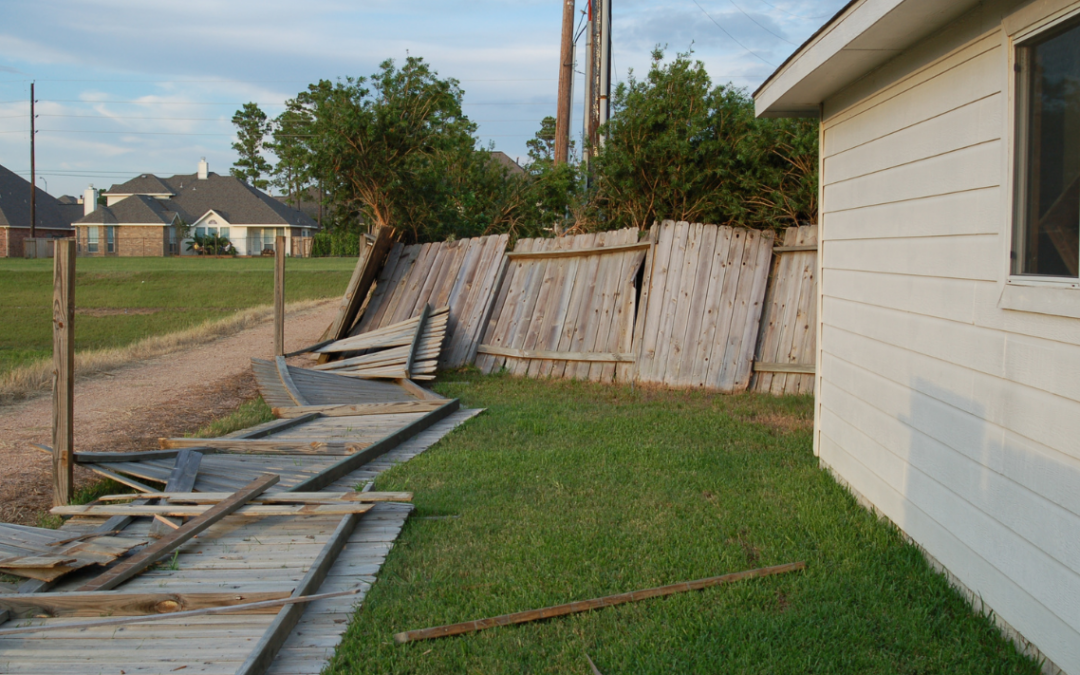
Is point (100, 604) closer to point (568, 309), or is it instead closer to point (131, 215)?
point (568, 309)

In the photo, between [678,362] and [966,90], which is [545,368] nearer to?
[678,362]

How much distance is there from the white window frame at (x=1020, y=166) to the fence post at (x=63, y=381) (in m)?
5.19

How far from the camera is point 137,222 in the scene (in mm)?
53031

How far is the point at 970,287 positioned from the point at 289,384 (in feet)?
23.2

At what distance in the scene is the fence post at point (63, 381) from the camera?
521 centimetres

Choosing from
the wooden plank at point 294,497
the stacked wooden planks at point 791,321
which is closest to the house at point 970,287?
the wooden plank at point 294,497

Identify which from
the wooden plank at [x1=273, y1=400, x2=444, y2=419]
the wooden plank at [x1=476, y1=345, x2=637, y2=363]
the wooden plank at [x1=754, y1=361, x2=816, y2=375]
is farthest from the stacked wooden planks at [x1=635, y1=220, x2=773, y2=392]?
the wooden plank at [x1=273, y1=400, x2=444, y2=419]

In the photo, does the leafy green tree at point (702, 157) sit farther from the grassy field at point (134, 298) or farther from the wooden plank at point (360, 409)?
the grassy field at point (134, 298)

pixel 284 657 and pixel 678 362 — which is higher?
pixel 678 362

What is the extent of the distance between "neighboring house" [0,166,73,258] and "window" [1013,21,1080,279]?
184ft

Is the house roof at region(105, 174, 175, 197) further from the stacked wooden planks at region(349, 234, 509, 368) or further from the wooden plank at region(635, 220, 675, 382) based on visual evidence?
the wooden plank at region(635, 220, 675, 382)

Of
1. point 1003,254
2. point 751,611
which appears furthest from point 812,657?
point 1003,254

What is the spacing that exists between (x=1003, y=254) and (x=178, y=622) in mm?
3682

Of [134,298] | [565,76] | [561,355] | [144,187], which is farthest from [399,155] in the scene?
[144,187]
